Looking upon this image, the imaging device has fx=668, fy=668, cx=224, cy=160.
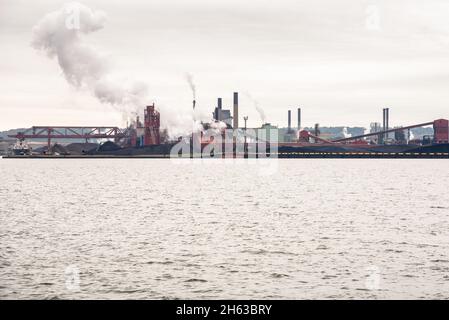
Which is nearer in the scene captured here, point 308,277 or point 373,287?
point 373,287

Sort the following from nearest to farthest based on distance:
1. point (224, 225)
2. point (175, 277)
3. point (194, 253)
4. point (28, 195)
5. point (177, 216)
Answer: point (175, 277)
point (194, 253)
point (224, 225)
point (177, 216)
point (28, 195)

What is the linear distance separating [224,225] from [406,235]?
11.5 m

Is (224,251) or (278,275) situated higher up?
(224,251)

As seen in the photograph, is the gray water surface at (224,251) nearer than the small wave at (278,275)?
Yes

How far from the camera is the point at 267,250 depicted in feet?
103

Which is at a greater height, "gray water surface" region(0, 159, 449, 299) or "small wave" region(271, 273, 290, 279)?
"gray water surface" region(0, 159, 449, 299)

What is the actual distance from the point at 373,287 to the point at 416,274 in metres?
3.03

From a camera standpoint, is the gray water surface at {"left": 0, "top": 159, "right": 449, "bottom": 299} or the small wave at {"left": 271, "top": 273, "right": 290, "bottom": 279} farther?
the small wave at {"left": 271, "top": 273, "right": 290, "bottom": 279}

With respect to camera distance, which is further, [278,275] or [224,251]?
[224,251]

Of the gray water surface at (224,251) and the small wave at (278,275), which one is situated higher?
the gray water surface at (224,251)
